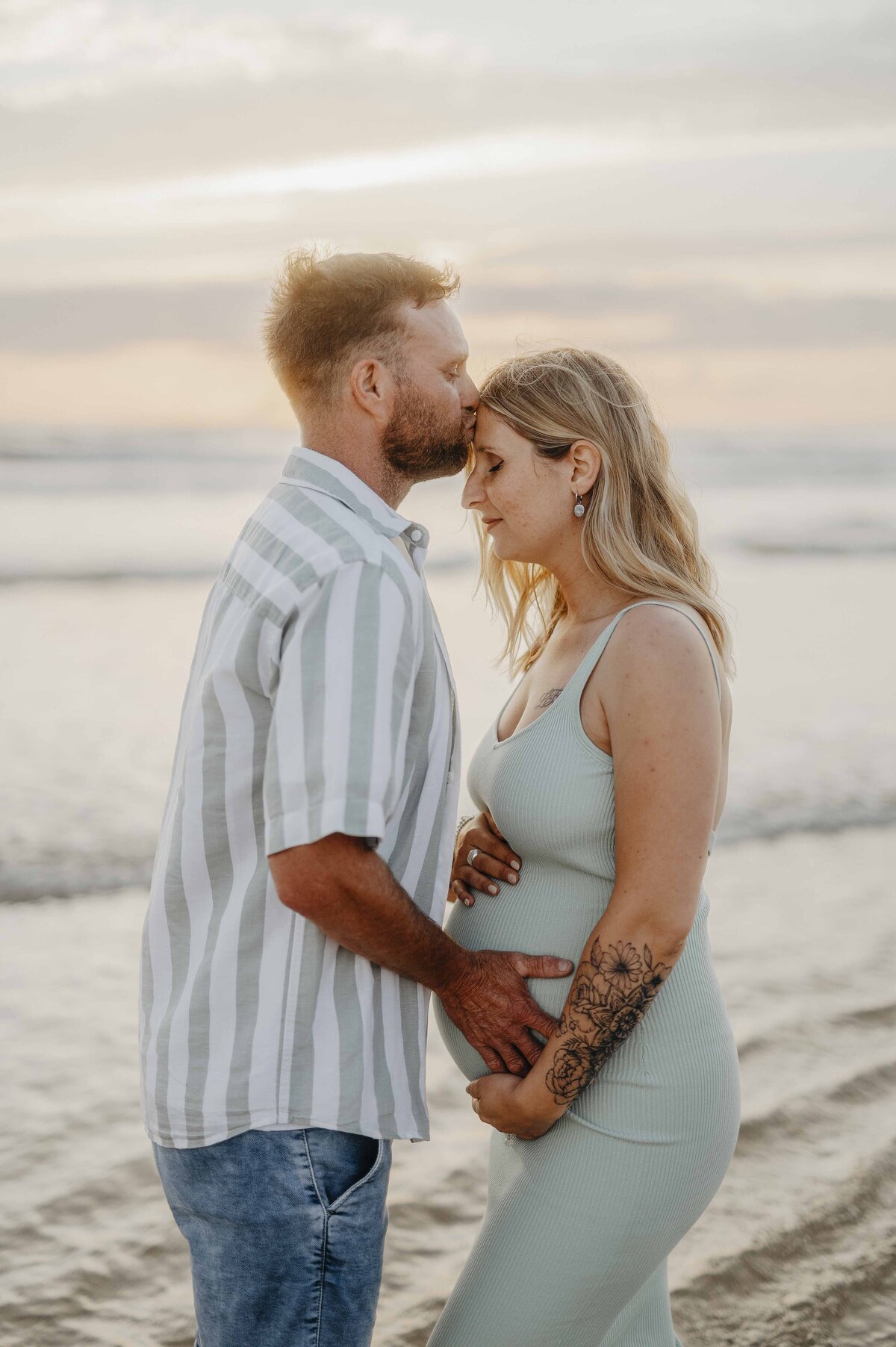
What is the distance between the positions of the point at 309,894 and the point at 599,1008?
59 cm

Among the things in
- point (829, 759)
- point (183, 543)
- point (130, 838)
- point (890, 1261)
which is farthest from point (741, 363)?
point (890, 1261)

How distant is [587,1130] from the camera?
2096 mm

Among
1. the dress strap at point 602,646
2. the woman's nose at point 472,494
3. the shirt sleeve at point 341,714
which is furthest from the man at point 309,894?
the woman's nose at point 472,494

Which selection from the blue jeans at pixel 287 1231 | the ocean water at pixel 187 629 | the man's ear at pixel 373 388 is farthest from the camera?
the ocean water at pixel 187 629

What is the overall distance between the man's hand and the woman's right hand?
0.18m

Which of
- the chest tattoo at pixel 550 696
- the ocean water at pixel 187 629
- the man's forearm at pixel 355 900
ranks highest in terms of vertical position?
the chest tattoo at pixel 550 696

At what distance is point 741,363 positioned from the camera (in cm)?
2686

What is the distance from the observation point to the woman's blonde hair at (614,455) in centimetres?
227

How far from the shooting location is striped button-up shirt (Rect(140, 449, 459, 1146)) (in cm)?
168

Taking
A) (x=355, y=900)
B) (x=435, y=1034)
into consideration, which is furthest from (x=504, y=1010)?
(x=435, y=1034)

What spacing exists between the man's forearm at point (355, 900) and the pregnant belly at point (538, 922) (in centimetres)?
39

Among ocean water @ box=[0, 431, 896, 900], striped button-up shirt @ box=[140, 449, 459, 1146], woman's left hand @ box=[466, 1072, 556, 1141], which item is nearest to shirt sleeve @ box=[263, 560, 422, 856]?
striped button-up shirt @ box=[140, 449, 459, 1146]

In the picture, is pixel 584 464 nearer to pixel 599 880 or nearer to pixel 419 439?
pixel 419 439

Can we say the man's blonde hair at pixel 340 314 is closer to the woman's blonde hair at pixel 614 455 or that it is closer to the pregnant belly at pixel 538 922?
the woman's blonde hair at pixel 614 455
